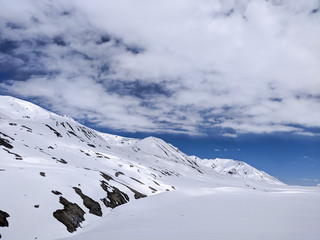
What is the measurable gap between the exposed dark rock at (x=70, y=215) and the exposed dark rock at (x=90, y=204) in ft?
7.45

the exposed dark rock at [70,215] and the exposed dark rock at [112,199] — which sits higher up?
the exposed dark rock at [112,199]

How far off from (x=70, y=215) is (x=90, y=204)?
6045 mm

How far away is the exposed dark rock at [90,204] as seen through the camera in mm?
27953

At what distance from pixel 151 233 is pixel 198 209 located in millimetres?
8271

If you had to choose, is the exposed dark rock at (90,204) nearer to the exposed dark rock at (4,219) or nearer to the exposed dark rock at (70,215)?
the exposed dark rock at (70,215)

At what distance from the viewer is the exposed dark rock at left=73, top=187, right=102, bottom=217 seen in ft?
91.7

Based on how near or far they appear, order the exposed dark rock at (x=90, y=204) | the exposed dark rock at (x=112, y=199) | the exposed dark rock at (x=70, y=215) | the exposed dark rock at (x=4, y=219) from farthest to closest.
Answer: the exposed dark rock at (x=112, y=199), the exposed dark rock at (x=90, y=204), the exposed dark rock at (x=70, y=215), the exposed dark rock at (x=4, y=219)

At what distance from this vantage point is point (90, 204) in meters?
28.9

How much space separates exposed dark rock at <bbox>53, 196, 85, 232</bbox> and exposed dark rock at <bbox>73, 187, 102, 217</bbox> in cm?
227

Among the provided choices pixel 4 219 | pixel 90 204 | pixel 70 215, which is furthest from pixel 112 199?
pixel 4 219

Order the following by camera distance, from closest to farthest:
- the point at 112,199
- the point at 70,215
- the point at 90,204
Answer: the point at 70,215
the point at 90,204
the point at 112,199

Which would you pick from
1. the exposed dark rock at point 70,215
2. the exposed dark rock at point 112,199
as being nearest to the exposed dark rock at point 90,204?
the exposed dark rock at point 70,215

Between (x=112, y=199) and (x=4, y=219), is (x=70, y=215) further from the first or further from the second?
(x=112, y=199)

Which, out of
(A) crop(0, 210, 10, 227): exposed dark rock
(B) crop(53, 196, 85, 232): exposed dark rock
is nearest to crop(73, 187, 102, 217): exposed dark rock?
(B) crop(53, 196, 85, 232): exposed dark rock
